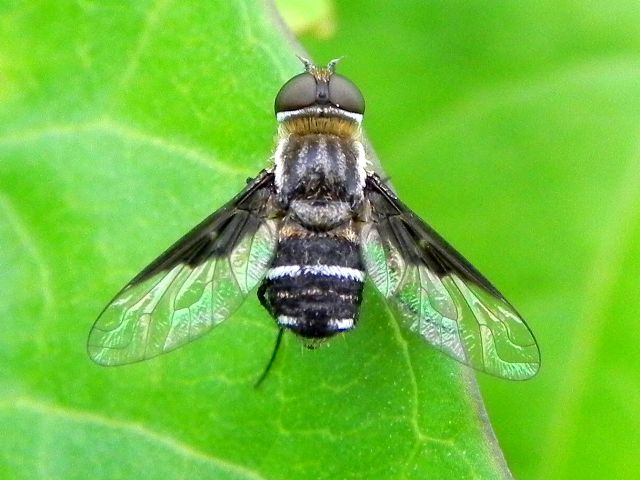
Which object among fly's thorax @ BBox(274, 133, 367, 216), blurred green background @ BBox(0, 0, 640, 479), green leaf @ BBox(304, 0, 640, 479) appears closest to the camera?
blurred green background @ BBox(0, 0, 640, 479)

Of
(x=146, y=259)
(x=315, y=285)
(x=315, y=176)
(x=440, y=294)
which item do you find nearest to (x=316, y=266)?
(x=315, y=285)

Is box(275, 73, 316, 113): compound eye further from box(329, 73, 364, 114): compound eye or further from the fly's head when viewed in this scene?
box(329, 73, 364, 114): compound eye

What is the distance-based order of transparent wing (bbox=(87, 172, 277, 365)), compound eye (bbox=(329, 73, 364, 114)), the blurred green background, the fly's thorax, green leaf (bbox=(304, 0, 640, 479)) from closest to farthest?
1. transparent wing (bbox=(87, 172, 277, 365))
2. the blurred green background
3. the fly's thorax
4. compound eye (bbox=(329, 73, 364, 114))
5. green leaf (bbox=(304, 0, 640, 479))

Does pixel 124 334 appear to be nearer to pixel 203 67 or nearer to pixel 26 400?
pixel 26 400

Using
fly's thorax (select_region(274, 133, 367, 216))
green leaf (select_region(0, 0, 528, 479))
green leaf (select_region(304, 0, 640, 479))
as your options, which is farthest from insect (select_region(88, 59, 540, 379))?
green leaf (select_region(304, 0, 640, 479))

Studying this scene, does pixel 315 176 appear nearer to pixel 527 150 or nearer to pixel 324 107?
pixel 324 107

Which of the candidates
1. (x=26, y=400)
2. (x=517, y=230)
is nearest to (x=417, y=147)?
(x=517, y=230)
